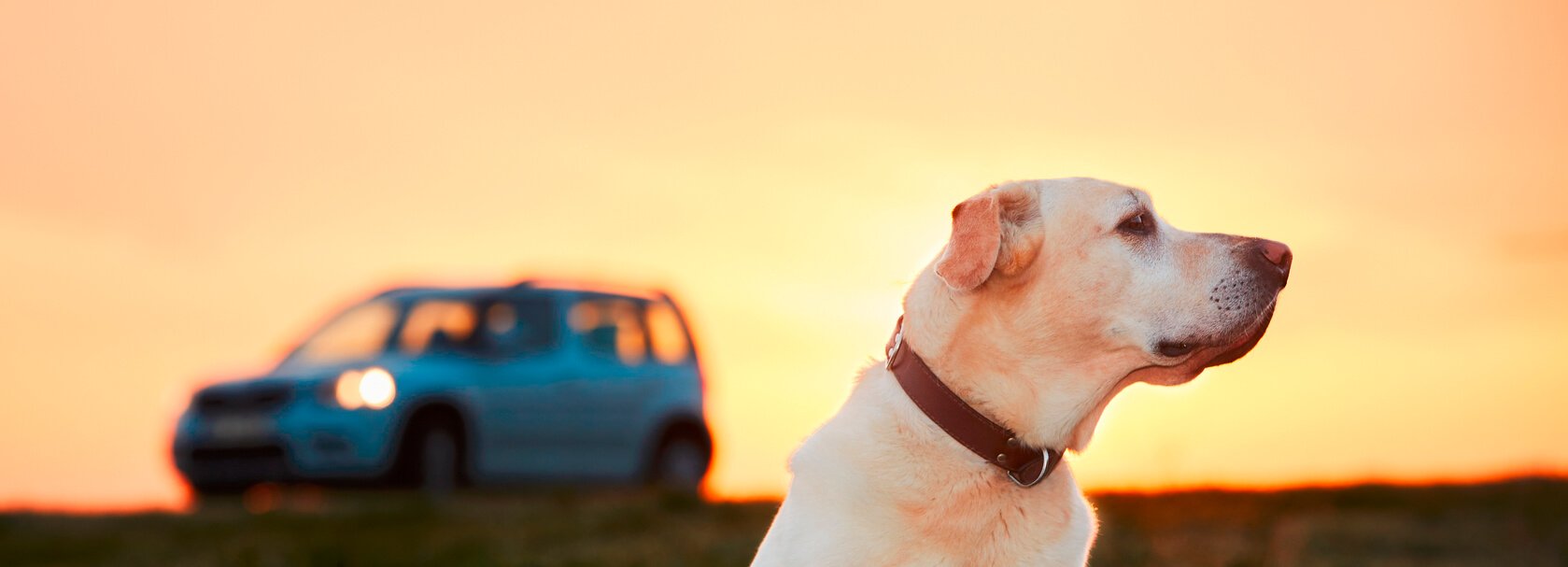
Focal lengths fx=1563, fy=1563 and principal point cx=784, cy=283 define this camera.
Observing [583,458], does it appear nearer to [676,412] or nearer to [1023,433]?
[676,412]

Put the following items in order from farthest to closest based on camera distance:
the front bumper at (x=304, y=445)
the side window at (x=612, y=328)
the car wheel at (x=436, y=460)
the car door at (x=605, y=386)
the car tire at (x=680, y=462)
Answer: the car tire at (x=680, y=462)
the side window at (x=612, y=328)
the car door at (x=605, y=386)
the car wheel at (x=436, y=460)
the front bumper at (x=304, y=445)

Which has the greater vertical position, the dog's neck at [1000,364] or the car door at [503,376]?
the dog's neck at [1000,364]

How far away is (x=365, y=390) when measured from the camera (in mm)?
12484

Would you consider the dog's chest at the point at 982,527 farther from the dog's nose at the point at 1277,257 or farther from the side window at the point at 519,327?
the side window at the point at 519,327

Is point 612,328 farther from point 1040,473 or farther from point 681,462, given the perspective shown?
point 1040,473

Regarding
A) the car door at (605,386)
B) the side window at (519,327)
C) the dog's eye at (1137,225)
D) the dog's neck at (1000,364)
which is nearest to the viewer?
the dog's neck at (1000,364)

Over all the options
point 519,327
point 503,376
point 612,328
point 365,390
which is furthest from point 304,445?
point 612,328

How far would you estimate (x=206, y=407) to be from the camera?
1309cm

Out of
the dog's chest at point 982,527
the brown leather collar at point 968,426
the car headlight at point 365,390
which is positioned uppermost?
the brown leather collar at point 968,426

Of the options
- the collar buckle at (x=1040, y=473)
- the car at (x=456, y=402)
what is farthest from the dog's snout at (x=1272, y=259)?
the car at (x=456, y=402)

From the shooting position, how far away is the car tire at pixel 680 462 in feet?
46.6

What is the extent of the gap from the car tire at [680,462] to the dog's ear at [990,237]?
10016 millimetres

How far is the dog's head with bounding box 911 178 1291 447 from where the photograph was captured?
4.19 metres

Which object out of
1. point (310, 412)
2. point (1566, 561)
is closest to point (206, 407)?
point (310, 412)
